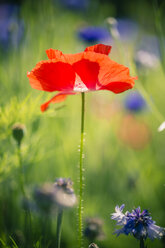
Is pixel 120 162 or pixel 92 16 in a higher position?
pixel 92 16

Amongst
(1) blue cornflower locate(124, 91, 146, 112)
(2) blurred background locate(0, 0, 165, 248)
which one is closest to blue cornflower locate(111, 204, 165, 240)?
(2) blurred background locate(0, 0, 165, 248)

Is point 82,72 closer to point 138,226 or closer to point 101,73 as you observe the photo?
point 101,73

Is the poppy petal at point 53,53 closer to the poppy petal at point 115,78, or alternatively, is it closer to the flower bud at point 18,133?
the poppy petal at point 115,78

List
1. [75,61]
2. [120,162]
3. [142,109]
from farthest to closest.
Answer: [142,109]
[120,162]
[75,61]

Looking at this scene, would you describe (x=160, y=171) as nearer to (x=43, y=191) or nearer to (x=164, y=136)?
(x=164, y=136)

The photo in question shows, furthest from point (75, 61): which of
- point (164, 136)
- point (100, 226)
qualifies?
point (164, 136)

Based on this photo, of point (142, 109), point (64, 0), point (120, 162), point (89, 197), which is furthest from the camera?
point (64, 0)

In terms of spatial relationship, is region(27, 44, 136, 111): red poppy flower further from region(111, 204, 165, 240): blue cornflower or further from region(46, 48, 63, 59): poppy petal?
region(111, 204, 165, 240): blue cornflower

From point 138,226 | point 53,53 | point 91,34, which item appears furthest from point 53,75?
point 91,34
